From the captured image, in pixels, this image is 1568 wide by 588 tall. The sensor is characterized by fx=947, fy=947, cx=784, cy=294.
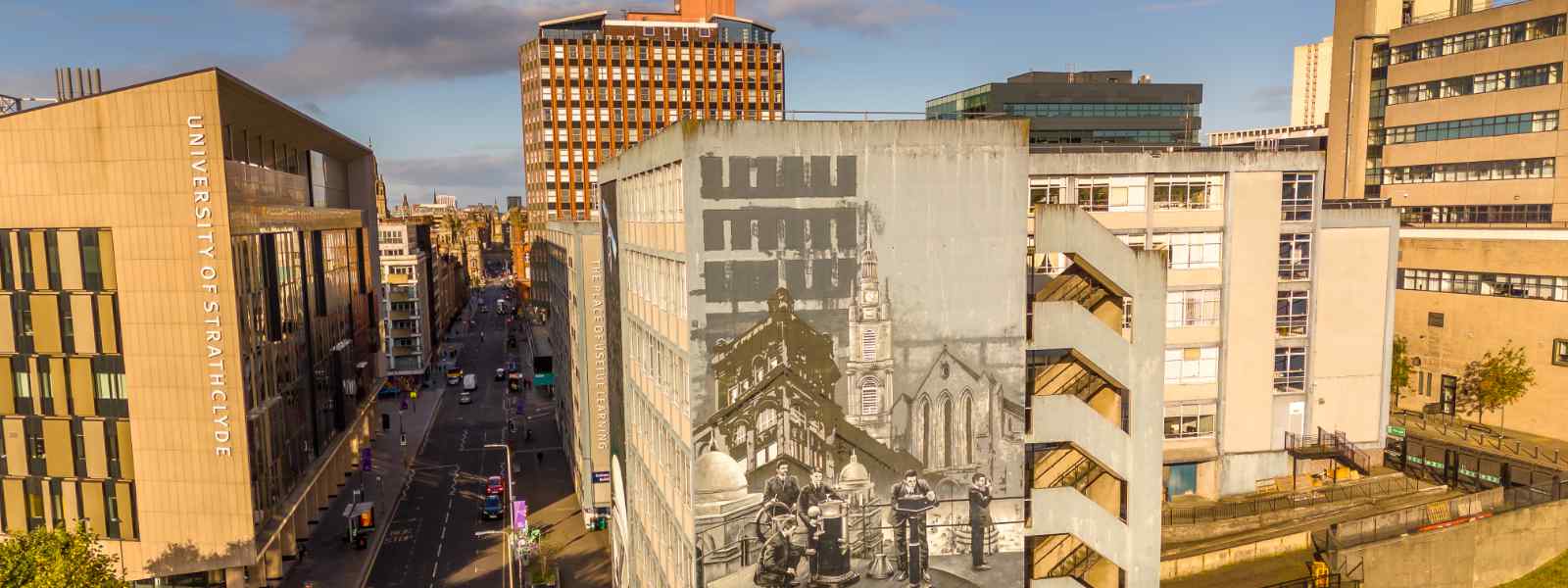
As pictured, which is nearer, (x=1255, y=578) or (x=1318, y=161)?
(x=1255, y=578)

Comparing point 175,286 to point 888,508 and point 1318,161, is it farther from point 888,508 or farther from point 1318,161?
point 1318,161

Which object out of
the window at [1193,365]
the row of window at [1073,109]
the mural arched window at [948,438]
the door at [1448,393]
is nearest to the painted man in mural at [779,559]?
the mural arched window at [948,438]

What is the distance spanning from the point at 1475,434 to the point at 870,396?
6058cm

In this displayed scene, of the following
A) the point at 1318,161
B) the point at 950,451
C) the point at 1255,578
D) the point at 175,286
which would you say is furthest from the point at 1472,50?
the point at 175,286

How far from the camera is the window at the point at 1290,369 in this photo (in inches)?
2055

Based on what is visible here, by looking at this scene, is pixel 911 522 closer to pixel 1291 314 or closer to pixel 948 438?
pixel 948 438

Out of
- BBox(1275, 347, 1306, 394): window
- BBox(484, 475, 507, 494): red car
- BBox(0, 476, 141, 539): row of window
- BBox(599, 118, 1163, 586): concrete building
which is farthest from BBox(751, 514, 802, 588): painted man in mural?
BBox(484, 475, 507, 494): red car

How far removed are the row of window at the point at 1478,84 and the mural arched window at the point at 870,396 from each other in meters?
69.8

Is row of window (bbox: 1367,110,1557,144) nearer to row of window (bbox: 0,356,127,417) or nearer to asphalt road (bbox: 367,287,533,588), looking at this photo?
asphalt road (bbox: 367,287,533,588)

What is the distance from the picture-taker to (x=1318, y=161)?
5022 cm

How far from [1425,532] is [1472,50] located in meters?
47.3

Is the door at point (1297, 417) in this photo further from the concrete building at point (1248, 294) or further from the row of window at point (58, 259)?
the row of window at point (58, 259)

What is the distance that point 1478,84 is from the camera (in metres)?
75.6

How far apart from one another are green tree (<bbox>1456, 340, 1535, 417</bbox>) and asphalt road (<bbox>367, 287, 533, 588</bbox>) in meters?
66.8
